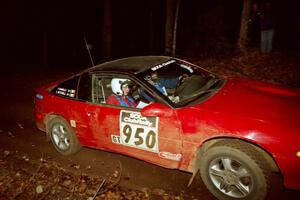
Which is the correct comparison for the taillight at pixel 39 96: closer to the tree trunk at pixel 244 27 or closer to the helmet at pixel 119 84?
the helmet at pixel 119 84

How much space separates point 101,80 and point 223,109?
2070 millimetres

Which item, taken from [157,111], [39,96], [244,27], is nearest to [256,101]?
[157,111]

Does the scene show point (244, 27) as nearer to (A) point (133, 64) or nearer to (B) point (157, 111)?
(A) point (133, 64)

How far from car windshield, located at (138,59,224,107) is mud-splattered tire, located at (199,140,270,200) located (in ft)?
2.68

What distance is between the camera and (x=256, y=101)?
4.29 m

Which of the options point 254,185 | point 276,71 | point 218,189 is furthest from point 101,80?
point 276,71

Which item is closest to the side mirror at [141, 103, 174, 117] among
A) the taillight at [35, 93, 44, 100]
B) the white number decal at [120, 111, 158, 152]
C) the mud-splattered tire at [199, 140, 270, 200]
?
the white number decal at [120, 111, 158, 152]

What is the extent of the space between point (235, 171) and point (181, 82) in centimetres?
192

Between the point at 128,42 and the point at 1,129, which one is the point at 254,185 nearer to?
the point at 1,129

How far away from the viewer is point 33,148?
620cm

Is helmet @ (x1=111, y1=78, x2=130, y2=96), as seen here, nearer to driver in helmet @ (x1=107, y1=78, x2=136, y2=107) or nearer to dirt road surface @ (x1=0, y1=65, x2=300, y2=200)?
driver in helmet @ (x1=107, y1=78, x2=136, y2=107)

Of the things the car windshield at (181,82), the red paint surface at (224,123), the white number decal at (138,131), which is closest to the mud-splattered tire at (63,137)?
the red paint surface at (224,123)

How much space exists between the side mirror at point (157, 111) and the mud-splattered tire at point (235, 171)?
27.7 inches

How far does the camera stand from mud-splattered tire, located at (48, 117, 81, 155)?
556cm
